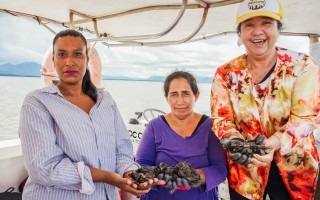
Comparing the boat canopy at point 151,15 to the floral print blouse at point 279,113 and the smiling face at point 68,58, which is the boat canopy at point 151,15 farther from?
the smiling face at point 68,58

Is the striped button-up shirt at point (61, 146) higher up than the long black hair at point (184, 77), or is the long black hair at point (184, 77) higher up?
the long black hair at point (184, 77)

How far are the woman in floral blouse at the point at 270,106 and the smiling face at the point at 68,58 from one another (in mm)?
726

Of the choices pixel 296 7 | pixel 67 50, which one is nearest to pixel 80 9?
pixel 67 50

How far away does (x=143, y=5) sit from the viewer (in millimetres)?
2479

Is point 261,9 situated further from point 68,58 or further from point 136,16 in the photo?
point 136,16

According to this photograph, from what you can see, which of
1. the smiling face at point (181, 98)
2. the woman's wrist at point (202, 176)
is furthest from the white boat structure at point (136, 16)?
the woman's wrist at point (202, 176)

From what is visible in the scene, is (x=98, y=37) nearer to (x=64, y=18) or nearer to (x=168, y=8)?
(x=64, y=18)

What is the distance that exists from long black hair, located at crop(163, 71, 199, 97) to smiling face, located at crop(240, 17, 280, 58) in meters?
0.49

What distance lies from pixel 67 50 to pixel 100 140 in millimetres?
461

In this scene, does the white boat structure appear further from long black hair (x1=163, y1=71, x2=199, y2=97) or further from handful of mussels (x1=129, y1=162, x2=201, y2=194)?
handful of mussels (x1=129, y1=162, x2=201, y2=194)

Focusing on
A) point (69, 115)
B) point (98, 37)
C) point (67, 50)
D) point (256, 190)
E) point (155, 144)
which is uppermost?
point (98, 37)

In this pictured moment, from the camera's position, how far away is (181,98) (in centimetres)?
182

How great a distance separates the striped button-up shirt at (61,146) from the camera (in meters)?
1.24

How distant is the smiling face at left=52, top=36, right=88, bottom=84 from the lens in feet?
4.65
